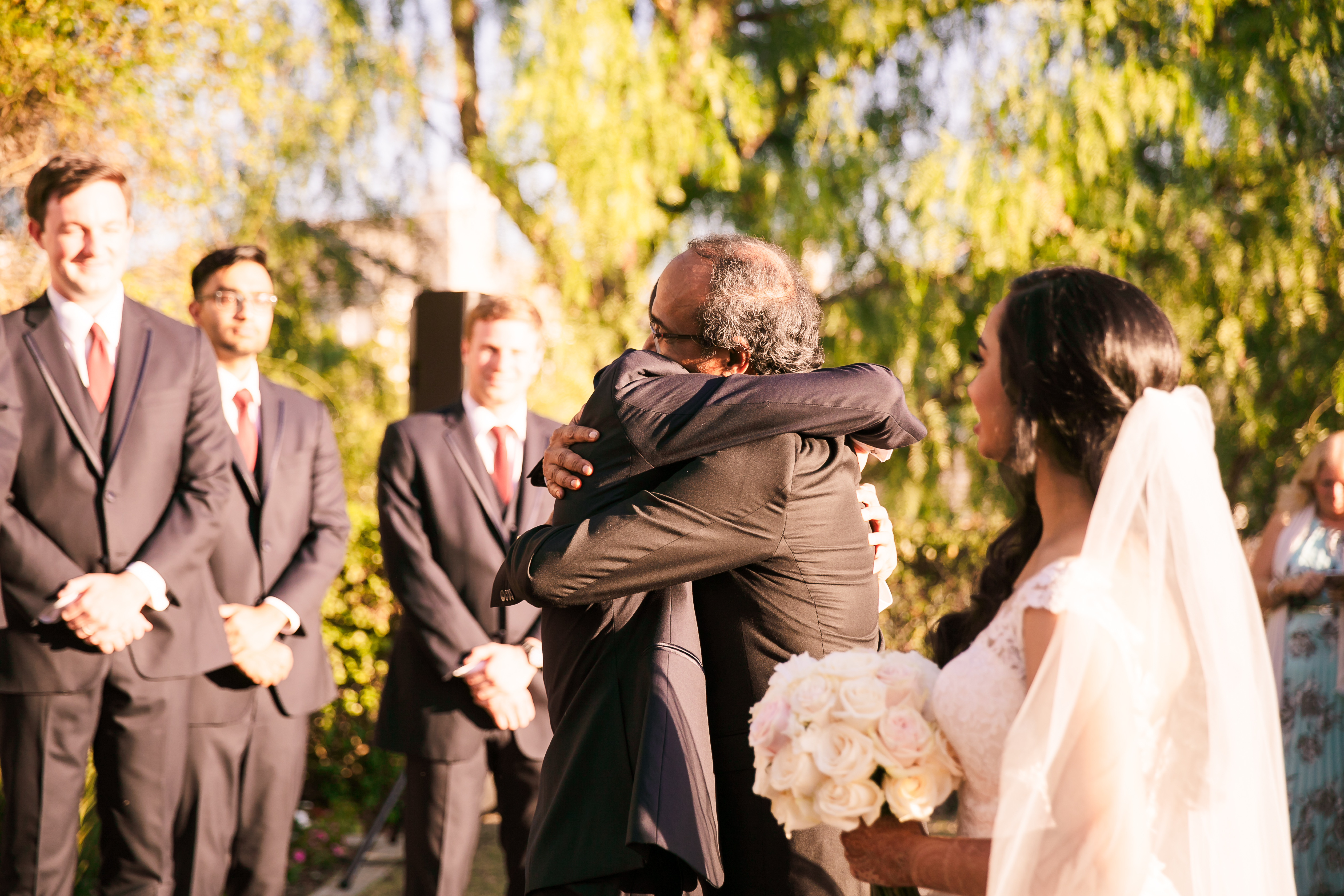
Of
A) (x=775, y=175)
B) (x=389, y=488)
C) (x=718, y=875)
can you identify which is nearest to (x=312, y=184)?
(x=775, y=175)

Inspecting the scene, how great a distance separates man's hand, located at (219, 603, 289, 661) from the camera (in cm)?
353

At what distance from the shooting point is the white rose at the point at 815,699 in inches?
65.4

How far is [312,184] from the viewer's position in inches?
324

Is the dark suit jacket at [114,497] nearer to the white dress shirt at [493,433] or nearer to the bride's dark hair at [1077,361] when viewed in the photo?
the white dress shirt at [493,433]

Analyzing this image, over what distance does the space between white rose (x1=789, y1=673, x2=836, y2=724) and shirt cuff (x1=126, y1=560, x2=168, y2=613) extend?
2.23 meters

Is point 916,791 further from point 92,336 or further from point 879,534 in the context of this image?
→ point 92,336

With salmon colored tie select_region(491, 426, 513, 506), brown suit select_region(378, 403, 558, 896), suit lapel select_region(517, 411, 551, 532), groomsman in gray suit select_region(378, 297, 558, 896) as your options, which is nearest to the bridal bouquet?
groomsman in gray suit select_region(378, 297, 558, 896)

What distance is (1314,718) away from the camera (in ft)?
17.1

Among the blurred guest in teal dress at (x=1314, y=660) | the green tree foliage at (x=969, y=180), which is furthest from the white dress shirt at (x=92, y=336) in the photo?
the blurred guest in teal dress at (x=1314, y=660)

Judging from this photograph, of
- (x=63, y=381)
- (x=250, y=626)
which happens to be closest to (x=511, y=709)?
(x=250, y=626)

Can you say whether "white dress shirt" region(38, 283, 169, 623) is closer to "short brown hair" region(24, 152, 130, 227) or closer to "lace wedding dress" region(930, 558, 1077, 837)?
"short brown hair" region(24, 152, 130, 227)

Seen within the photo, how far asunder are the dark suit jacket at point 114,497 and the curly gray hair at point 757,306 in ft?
6.42

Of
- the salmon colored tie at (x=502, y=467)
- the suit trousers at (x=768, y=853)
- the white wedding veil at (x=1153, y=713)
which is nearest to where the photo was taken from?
the white wedding veil at (x=1153, y=713)

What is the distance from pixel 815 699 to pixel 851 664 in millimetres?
94
